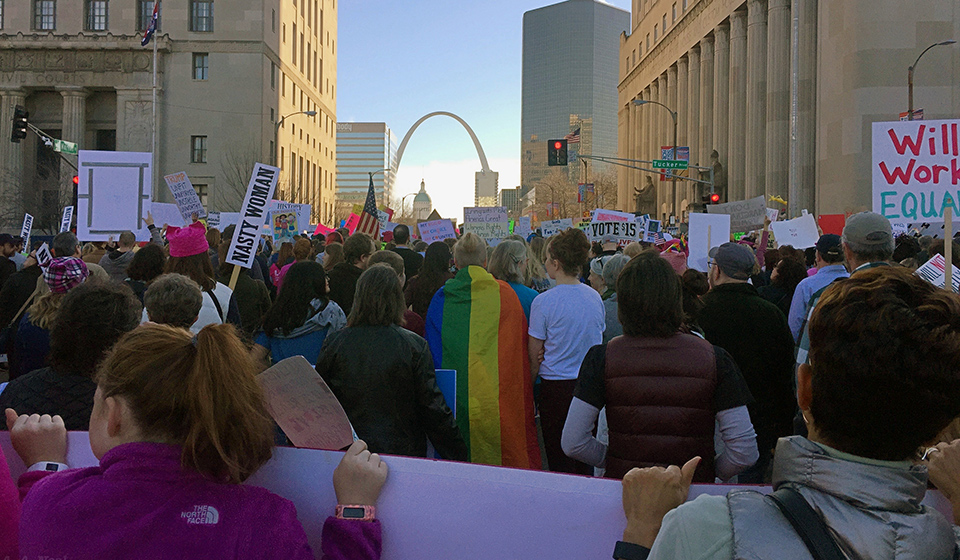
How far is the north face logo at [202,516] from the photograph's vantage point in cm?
196

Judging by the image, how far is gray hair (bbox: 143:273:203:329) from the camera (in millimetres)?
4410

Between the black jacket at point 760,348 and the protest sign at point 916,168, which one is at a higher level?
the protest sign at point 916,168

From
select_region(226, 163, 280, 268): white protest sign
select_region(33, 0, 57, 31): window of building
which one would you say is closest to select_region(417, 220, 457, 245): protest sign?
select_region(226, 163, 280, 268): white protest sign

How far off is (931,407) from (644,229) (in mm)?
16101

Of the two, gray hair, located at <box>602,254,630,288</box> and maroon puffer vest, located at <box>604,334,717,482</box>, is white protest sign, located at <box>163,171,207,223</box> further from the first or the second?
maroon puffer vest, located at <box>604,334,717,482</box>

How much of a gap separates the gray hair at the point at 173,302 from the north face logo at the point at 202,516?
2604 mm

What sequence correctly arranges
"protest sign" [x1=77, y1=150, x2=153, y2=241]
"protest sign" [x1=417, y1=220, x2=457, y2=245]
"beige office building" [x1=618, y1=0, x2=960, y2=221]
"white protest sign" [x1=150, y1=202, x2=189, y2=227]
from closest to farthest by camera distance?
1. "protest sign" [x1=77, y1=150, x2=153, y2=241]
2. "protest sign" [x1=417, y1=220, x2=457, y2=245]
3. "white protest sign" [x1=150, y1=202, x2=189, y2=227]
4. "beige office building" [x1=618, y1=0, x2=960, y2=221]

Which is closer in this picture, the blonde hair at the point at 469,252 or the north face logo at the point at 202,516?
the north face logo at the point at 202,516

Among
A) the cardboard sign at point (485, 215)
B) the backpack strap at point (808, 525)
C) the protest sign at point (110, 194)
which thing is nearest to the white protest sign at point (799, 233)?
the protest sign at point (110, 194)

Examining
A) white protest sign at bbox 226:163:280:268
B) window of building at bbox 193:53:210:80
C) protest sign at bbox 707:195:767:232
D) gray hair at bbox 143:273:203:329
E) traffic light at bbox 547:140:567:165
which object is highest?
window of building at bbox 193:53:210:80

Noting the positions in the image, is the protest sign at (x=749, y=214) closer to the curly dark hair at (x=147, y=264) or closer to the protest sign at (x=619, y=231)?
the protest sign at (x=619, y=231)

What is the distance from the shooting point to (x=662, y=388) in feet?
11.5

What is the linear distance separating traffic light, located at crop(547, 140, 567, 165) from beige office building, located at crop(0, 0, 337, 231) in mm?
19300

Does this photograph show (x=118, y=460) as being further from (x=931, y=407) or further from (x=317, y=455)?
(x=931, y=407)
